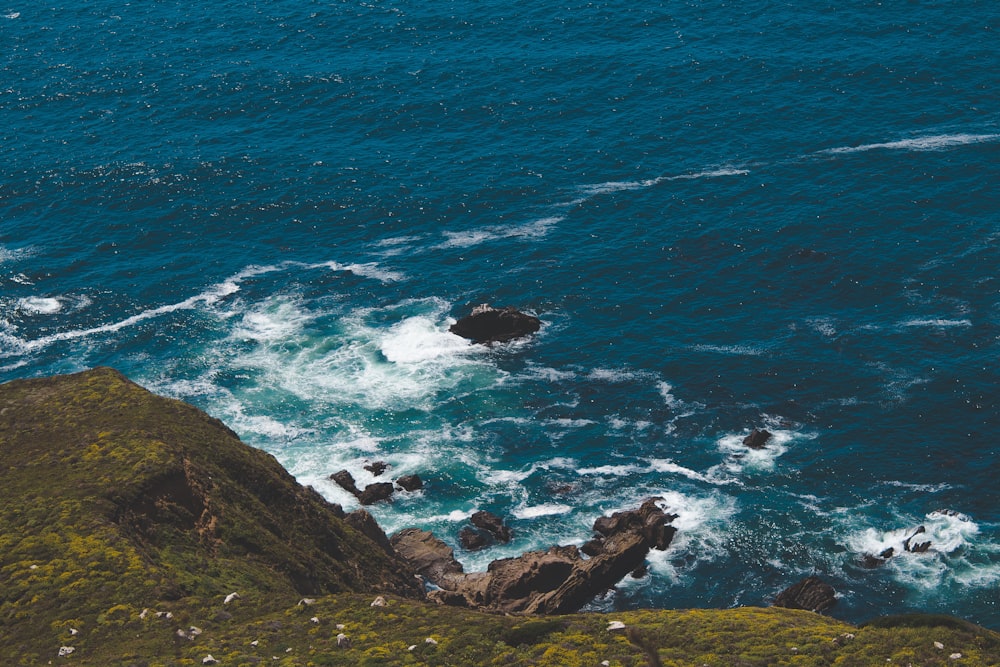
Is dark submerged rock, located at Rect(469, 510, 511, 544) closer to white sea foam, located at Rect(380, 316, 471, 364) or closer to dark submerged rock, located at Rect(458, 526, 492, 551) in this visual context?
dark submerged rock, located at Rect(458, 526, 492, 551)

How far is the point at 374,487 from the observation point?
99188mm

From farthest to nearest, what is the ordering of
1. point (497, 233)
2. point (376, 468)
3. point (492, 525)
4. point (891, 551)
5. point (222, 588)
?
point (497, 233) → point (376, 468) → point (492, 525) → point (891, 551) → point (222, 588)

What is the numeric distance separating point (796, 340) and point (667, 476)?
2351 centimetres

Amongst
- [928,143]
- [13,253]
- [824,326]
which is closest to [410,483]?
[824,326]

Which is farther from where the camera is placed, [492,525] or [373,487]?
[373,487]

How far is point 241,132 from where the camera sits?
160125 millimetres

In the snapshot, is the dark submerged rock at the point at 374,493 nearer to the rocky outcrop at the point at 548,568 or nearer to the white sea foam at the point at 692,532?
the rocky outcrop at the point at 548,568

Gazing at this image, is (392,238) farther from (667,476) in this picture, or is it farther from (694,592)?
(694,592)

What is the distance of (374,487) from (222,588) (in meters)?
32.7

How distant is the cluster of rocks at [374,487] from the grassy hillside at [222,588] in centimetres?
1705

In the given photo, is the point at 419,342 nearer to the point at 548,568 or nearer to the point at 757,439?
the point at 757,439

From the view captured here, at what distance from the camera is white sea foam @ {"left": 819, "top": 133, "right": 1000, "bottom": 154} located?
14112 centimetres

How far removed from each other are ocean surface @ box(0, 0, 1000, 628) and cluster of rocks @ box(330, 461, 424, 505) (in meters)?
0.98

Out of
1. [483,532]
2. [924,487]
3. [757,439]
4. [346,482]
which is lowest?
[924,487]
